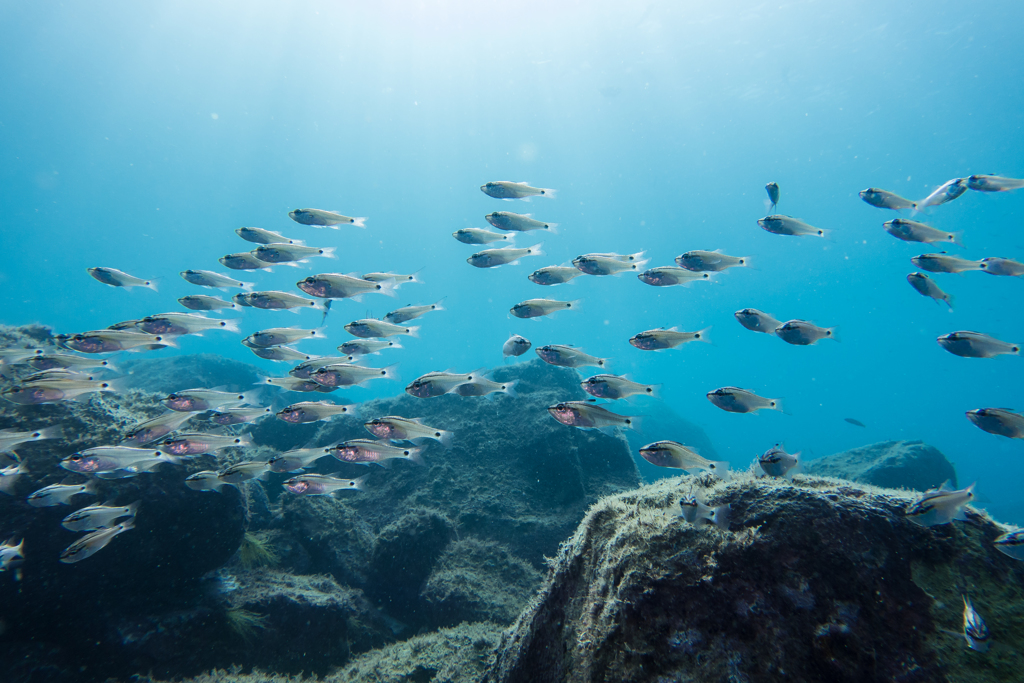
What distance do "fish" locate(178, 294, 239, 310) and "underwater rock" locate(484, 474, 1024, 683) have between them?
7.22 meters

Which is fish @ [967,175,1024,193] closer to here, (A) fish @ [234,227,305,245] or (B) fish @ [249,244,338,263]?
(B) fish @ [249,244,338,263]

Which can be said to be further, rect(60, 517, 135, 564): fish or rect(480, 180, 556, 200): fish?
rect(480, 180, 556, 200): fish

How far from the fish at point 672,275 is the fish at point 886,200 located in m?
2.45

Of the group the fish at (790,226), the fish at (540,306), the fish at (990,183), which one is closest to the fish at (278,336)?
the fish at (540,306)

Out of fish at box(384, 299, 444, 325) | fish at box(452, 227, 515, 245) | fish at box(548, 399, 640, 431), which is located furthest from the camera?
fish at box(384, 299, 444, 325)

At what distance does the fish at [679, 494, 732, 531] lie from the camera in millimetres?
2213

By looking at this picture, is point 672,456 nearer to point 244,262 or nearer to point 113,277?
point 244,262

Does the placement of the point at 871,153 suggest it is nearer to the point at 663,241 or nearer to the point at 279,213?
the point at 663,241

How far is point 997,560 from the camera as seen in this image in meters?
2.02

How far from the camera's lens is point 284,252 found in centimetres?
638

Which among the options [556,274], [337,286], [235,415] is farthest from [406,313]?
[235,415]

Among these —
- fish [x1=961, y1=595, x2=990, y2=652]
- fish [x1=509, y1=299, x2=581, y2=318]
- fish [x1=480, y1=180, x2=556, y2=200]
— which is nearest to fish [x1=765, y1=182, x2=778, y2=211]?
fish [x1=480, y1=180, x2=556, y2=200]

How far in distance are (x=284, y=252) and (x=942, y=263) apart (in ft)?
32.1

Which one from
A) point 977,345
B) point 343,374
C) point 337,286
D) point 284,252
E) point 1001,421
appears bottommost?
point 1001,421
